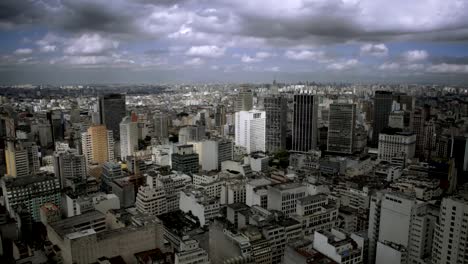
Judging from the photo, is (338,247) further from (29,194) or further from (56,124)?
(56,124)

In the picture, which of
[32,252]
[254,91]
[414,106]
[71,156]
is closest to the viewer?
[32,252]

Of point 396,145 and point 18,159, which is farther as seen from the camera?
point 396,145

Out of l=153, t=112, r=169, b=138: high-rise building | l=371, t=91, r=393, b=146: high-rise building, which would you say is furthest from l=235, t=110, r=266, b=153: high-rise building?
l=371, t=91, r=393, b=146: high-rise building

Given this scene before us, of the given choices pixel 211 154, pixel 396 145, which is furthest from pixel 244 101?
pixel 396 145

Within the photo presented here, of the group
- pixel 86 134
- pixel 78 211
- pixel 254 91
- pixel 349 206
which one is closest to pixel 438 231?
pixel 349 206

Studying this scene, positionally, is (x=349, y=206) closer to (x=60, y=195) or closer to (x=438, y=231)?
(x=438, y=231)

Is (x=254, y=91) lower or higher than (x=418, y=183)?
higher
